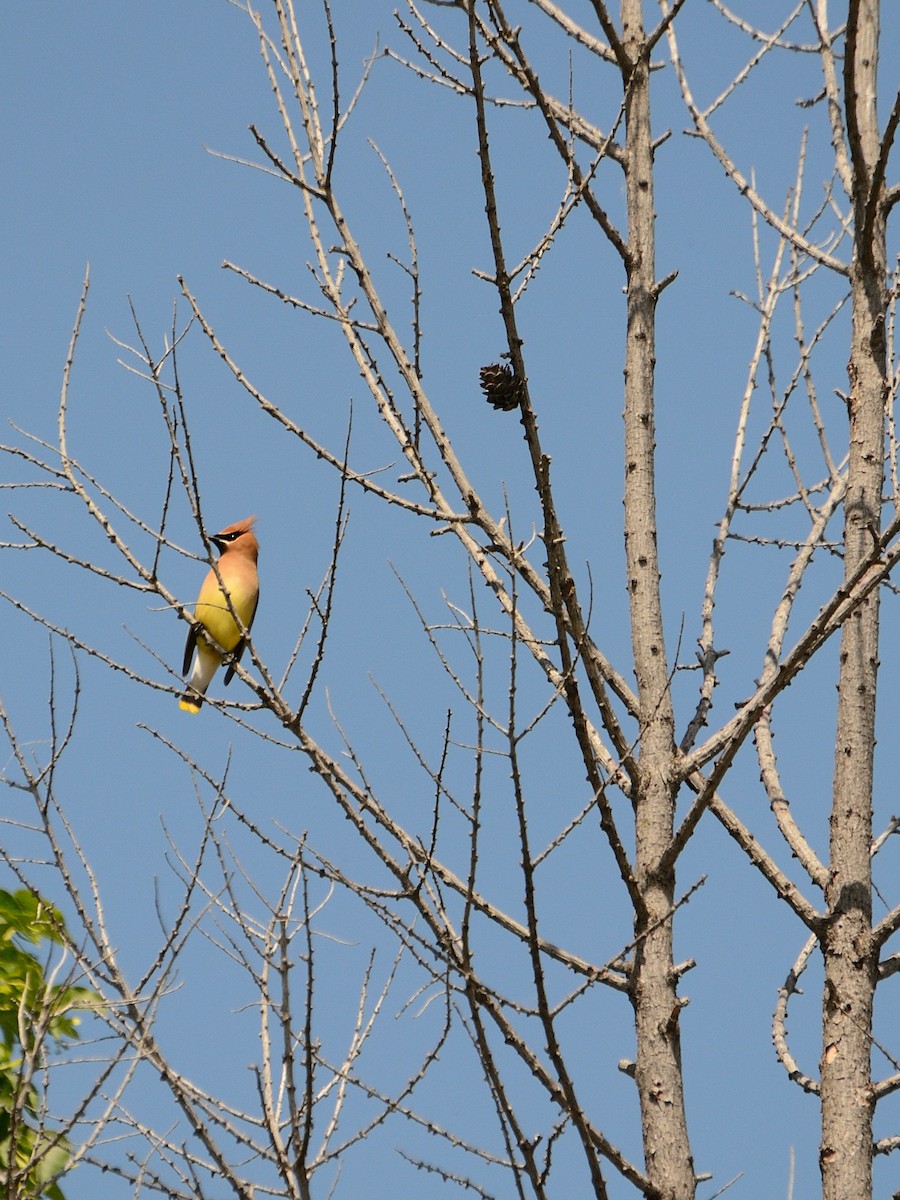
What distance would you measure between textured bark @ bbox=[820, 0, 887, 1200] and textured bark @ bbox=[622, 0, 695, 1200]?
50 centimetres

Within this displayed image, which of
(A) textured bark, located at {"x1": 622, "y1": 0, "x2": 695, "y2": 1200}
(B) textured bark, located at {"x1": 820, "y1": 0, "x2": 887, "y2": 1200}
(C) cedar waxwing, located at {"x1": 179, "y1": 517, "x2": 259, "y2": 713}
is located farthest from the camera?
(C) cedar waxwing, located at {"x1": 179, "y1": 517, "x2": 259, "y2": 713}

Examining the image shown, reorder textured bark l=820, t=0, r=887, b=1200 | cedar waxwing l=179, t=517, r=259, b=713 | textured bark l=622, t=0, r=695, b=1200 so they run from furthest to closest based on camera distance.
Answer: cedar waxwing l=179, t=517, r=259, b=713 < textured bark l=820, t=0, r=887, b=1200 < textured bark l=622, t=0, r=695, b=1200

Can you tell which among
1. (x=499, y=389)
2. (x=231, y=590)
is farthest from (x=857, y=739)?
(x=231, y=590)

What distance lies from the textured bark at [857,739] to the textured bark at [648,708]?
0.50m

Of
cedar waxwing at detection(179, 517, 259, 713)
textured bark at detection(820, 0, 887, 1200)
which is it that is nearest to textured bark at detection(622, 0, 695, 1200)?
textured bark at detection(820, 0, 887, 1200)

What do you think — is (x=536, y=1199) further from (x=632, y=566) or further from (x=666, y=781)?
(x=632, y=566)

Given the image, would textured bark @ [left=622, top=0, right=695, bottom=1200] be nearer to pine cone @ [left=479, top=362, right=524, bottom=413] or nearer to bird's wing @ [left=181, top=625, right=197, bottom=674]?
pine cone @ [left=479, top=362, right=524, bottom=413]

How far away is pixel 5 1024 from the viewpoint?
3578 mm

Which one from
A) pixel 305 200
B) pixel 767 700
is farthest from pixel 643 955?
pixel 305 200

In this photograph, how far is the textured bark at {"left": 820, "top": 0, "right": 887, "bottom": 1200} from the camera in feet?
10.4

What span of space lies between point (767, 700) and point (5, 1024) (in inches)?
80.1

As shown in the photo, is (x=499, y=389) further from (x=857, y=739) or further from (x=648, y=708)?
(x=857, y=739)

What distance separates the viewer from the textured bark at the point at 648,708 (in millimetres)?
2889

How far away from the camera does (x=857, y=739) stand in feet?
11.6
